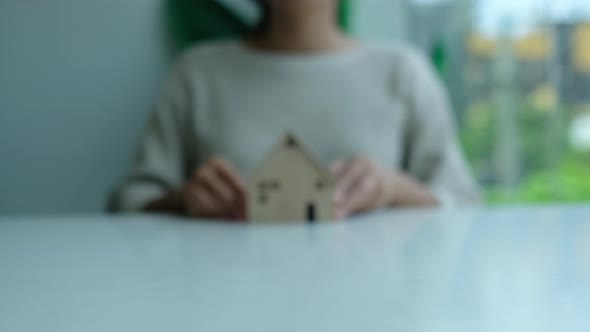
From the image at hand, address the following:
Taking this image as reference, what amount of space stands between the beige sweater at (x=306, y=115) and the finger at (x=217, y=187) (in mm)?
274

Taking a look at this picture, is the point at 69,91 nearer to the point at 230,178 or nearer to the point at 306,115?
Answer: the point at 306,115

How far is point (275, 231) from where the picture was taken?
0.72 metres

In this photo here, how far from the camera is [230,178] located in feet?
2.87

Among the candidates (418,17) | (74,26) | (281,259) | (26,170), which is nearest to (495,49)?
(418,17)

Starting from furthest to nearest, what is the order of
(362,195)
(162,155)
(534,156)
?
1. (534,156)
2. (162,155)
3. (362,195)

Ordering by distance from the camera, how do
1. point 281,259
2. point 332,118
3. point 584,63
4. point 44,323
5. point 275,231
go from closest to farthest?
point 44,323 → point 281,259 → point 275,231 → point 332,118 → point 584,63

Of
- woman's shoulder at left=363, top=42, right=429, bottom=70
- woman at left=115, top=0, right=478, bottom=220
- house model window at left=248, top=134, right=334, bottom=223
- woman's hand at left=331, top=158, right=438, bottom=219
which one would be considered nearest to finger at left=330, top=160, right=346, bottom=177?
woman's hand at left=331, top=158, right=438, bottom=219

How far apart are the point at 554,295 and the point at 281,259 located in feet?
0.68

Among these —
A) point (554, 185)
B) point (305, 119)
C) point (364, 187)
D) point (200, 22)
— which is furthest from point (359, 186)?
point (554, 185)

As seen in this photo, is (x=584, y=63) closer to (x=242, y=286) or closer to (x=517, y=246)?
(x=517, y=246)

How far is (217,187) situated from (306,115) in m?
0.38

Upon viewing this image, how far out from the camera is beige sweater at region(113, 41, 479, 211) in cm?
120

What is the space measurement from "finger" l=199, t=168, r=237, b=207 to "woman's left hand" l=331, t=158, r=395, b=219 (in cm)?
14

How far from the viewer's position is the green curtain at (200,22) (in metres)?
1.58
